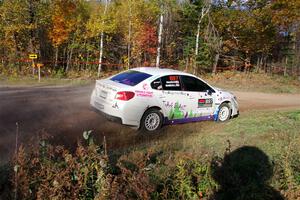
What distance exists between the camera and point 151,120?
362 inches

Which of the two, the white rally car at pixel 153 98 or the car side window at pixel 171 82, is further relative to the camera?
the car side window at pixel 171 82

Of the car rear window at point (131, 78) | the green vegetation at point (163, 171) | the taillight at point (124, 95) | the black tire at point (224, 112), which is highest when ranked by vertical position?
the car rear window at point (131, 78)

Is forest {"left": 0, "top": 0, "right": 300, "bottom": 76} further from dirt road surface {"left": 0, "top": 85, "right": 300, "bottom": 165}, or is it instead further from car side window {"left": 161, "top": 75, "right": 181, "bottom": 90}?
car side window {"left": 161, "top": 75, "right": 181, "bottom": 90}

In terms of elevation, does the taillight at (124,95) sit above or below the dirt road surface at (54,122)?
above

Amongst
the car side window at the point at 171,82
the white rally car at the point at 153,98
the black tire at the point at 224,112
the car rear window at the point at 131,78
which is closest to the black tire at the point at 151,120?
the white rally car at the point at 153,98

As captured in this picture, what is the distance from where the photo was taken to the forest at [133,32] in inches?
1001

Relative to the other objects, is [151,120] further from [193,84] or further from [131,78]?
[193,84]

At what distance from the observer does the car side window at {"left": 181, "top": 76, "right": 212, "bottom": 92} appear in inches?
389

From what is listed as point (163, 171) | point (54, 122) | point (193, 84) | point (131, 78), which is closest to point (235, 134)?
point (193, 84)

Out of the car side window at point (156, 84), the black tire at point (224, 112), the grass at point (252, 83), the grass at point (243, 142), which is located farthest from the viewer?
the grass at point (252, 83)

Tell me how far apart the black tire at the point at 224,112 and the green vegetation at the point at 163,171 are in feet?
9.52

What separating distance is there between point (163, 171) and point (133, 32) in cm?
2597

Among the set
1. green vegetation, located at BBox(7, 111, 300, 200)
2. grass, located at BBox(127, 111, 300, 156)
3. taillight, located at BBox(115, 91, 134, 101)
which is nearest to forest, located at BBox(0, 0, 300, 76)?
grass, located at BBox(127, 111, 300, 156)

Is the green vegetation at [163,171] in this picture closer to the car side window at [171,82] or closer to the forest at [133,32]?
the car side window at [171,82]
